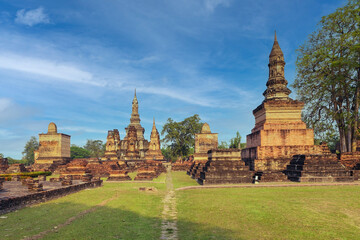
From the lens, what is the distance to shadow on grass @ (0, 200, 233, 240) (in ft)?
17.1

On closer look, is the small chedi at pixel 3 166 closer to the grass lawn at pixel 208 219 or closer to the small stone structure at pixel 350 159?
the grass lawn at pixel 208 219

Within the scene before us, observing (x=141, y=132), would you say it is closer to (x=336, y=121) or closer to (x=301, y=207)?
(x=336, y=121)

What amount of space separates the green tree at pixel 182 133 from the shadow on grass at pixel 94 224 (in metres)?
44.4

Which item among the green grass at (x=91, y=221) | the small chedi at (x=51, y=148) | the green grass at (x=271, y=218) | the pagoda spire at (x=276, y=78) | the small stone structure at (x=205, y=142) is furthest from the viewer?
the small stone structure at (x=205, y=142)

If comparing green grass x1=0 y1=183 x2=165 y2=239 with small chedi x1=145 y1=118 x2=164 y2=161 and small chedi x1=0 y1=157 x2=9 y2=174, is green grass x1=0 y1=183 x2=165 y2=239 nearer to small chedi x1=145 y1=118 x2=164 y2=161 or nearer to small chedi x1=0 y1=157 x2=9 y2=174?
small chedi x1=0 y1=157 x2=9 y2=174

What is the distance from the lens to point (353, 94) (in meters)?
24.5

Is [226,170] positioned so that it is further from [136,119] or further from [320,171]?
[136,119]

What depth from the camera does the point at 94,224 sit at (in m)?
6.10

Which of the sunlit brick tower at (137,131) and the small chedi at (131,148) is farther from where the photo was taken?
the sunlit brick tower at (137,131)

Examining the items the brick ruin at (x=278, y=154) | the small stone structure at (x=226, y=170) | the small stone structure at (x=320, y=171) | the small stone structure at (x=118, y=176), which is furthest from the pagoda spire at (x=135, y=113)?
the small stone structure at (x=320, y=171)

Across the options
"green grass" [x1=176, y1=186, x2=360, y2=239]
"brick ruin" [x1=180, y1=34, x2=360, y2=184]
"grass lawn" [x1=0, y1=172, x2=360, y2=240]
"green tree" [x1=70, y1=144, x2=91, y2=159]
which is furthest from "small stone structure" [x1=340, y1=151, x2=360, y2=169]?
"green tree" [x1=70, y1=144, x2=91, y2=159]

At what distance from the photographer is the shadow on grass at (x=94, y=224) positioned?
5.22m

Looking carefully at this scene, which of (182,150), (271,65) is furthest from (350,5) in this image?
(182,150)

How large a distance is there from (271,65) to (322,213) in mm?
19235
